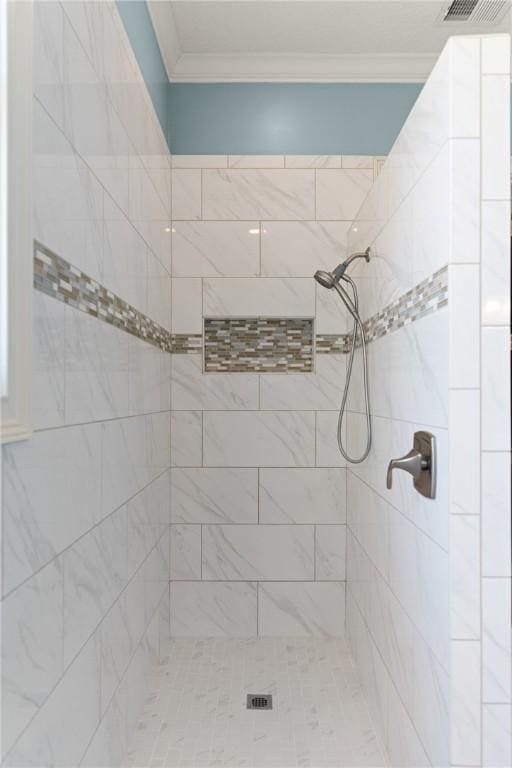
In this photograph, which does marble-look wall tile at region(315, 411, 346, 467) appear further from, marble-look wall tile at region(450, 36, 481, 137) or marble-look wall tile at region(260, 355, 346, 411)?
marble-look wall tile at region(450, 36, 481, 137)

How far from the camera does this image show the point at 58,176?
53.2 inches

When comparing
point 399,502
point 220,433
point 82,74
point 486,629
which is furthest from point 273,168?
point 486,629

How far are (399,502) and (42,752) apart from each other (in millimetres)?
1124

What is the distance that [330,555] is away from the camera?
120 inches

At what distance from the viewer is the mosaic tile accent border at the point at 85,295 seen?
127 centimetres

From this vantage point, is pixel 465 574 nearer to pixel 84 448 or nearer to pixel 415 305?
pixel 415 305

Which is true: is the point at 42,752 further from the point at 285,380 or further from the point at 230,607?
the point at 285,380

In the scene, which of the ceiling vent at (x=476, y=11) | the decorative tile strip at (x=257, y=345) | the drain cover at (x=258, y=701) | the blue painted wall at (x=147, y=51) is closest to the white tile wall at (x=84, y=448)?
the blue painted wall at (x=147, y=51)

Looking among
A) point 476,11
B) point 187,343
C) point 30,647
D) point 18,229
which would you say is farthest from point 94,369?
point 476,11

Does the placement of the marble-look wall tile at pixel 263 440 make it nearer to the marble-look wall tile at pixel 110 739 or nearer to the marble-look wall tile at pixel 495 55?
the marble-look wall tile at pixel 110 739

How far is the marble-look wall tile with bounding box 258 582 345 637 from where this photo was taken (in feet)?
10.00

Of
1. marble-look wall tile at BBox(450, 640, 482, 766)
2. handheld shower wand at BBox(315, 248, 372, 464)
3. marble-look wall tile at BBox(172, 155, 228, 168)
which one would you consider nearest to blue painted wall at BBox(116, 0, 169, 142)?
marble-look wall tile at BBox(172, 155, 228, 168)

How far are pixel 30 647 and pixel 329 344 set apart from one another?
7.08 feet

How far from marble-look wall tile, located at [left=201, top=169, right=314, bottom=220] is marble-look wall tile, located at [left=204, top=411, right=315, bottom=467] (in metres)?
0.97
